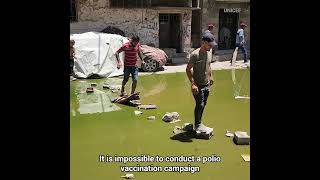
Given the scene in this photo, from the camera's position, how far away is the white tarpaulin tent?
14086mm

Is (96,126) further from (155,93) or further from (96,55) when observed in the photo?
(96,55)

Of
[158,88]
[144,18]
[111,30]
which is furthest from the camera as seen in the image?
[144,18]

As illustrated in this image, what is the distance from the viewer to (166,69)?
642 inches

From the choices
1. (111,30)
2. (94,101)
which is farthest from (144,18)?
(94,101)

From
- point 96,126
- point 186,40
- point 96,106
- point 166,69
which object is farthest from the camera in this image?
point 186,40

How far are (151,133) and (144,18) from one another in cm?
1068

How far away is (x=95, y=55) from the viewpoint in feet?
46.9

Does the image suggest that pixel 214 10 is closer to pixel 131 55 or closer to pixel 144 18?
pixel 144 18

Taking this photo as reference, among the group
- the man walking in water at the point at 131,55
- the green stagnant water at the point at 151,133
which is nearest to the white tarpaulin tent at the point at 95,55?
the green stagnant water at the point at 151,133

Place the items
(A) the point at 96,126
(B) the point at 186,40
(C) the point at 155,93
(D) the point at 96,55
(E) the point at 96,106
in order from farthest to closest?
(B) the point at 186,40 → (D) the point at 96,55 → (C) the point at 155,93 → (E) the point at 96,106 → (A) the point at 96,126

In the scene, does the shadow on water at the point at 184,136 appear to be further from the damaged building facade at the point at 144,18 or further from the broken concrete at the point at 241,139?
the damaged building facade at the point at 144,18

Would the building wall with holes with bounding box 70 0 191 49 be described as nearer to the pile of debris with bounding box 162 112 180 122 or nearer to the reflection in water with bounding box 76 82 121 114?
the reflection in water with bounding box 76 82 121 114

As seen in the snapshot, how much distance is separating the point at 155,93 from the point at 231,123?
352 centimetres
